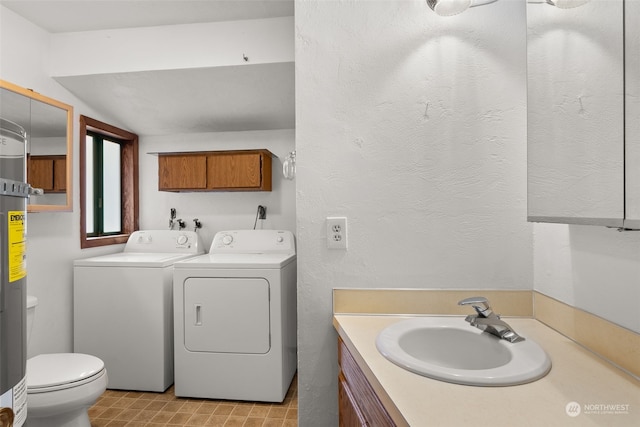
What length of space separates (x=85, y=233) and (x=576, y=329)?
3007mm

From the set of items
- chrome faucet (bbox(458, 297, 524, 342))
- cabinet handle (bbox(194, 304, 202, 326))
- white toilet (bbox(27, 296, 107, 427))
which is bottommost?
white toilet (bbox(27, 296, 107, 427))

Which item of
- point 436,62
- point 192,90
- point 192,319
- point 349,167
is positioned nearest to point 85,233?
point 192,319

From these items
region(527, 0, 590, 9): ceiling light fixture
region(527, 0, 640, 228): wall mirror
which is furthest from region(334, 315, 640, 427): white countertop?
region(527, 0, 590, 9): ceiling light fixture

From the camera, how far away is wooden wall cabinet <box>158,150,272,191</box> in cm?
282

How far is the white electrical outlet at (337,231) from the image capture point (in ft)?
4.55

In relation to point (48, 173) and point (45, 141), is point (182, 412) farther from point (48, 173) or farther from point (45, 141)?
point (45, 141)

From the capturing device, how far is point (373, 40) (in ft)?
4.53

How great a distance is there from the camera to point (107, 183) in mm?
3010

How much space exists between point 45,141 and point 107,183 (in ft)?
2.99

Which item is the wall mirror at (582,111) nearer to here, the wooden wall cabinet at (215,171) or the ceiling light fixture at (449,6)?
the ceiling light fixture at (449,6)

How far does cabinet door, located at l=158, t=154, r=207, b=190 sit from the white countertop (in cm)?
231

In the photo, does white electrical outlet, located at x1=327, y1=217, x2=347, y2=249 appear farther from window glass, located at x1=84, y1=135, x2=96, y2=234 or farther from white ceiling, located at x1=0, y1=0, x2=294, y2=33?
window glass, located at x1=84, y1=135, x2=96, y2=234

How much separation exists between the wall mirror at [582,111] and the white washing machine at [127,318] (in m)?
2.31

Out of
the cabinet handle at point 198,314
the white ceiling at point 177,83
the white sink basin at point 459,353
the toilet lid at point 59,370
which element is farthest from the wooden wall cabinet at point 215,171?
the white sink basin at point 459,353
